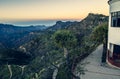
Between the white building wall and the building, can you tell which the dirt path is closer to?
the building

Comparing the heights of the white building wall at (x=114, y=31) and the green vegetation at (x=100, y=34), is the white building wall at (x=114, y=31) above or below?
above

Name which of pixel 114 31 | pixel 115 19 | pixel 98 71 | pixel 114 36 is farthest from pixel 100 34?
pixel 98 71

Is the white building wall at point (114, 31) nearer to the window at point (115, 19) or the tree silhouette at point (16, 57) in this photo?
the window at point (115, 19)

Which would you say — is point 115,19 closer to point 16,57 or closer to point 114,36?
point 114,36

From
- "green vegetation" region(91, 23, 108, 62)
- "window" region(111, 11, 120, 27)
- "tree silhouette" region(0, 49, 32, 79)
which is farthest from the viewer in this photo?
"green vegetation" region(91, 23, 108, 62)

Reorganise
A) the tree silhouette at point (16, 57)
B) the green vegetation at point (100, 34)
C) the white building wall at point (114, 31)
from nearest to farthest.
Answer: the tree silhouette at point (16, 57) < the white building wall at point (114, 31) < the green vegetation at point (100, 34)

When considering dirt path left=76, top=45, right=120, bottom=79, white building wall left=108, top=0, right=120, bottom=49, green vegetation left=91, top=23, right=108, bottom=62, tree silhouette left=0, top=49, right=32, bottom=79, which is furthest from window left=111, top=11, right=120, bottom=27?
tree silhouette left=0, top=49, right=32, bottom=79

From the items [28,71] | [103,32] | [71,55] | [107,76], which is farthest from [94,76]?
[103,32]

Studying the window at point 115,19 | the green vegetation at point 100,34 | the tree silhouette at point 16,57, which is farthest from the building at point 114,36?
the tree silhouette at point 16,57

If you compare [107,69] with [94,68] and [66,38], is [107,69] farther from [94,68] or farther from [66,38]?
[66,38]
